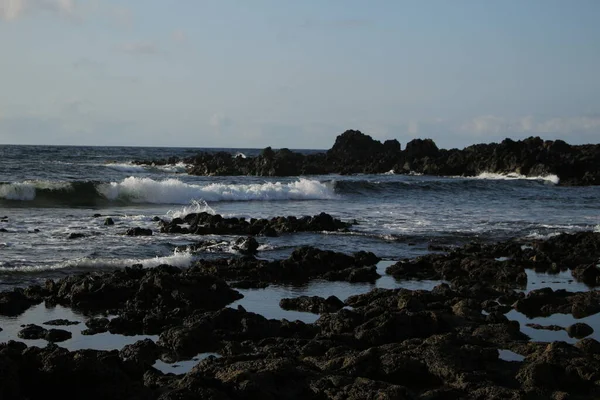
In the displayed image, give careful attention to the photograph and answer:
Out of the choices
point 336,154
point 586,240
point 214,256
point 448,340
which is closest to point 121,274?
point 214,256

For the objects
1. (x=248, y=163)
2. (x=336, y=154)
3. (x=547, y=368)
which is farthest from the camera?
(x=336, y=154)

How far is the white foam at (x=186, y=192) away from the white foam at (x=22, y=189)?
2.81 metres

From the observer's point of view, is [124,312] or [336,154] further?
[336,154]

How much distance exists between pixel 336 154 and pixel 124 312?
66910mm

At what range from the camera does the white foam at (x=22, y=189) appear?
37.2 metres

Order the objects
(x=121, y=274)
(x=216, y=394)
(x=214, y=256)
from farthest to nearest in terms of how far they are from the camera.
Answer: (x=214, y=256)
(x=121, y=274)
(x=216, y=394)

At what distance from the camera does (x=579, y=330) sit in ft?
36.6

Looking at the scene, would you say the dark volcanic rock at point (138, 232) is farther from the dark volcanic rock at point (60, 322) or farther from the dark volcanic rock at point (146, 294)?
the dark volcanic rock at point (60, 322)

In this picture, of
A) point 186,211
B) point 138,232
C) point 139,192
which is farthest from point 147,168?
point 138,232

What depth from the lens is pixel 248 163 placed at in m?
66.9

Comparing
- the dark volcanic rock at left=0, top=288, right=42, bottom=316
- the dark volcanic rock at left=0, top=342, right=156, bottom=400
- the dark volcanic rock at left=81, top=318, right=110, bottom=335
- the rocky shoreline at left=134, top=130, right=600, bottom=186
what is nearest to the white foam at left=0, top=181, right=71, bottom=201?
the dark volcanic rock at left=0, top=288, right=42, bottom=316

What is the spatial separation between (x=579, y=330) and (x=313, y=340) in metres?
3.98

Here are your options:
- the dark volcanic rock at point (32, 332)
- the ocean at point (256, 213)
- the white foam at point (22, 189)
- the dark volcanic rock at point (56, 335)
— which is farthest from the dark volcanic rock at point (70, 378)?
the white foam at point (22, 189)

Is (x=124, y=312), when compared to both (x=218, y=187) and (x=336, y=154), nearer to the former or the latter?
(x=218, y=187)
